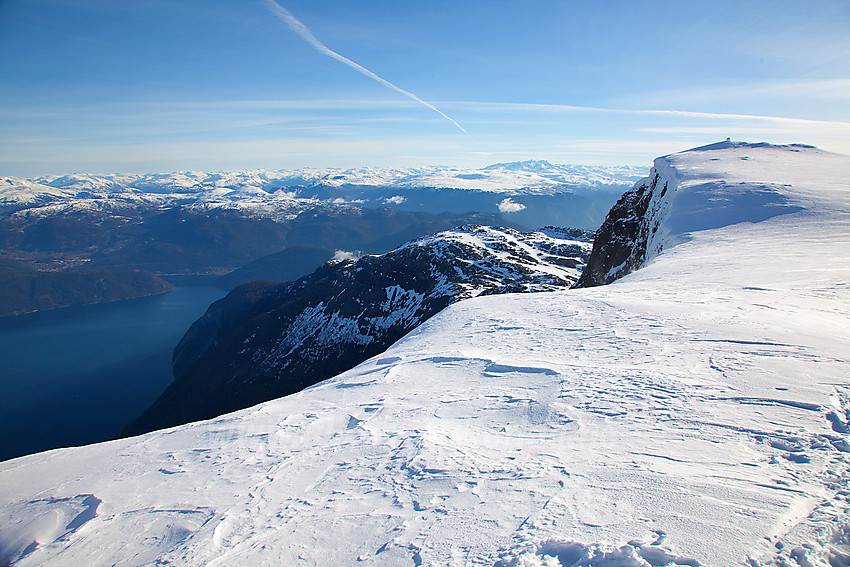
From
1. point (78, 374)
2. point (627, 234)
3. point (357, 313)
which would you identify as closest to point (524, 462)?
point (627, 234)

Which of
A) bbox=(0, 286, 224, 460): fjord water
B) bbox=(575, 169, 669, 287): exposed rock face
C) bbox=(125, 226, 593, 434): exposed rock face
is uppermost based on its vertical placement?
bbox=(575, 169, 669, 287): exposed rock face

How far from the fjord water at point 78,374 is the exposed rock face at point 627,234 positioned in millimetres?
114898

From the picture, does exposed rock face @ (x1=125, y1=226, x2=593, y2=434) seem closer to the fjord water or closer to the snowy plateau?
the fjord water

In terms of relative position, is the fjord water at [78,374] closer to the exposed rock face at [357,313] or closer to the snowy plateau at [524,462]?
the exposed rock face at [357,313]

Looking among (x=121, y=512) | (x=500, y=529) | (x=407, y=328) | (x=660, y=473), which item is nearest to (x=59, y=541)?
(x=121, y=512)

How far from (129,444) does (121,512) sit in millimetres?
3699

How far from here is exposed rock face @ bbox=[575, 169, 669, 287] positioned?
37281 mm

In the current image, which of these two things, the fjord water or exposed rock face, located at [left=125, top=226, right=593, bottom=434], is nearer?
Answer: exposed rock face, located at [left=125, top=226, right=593, bottom=434]

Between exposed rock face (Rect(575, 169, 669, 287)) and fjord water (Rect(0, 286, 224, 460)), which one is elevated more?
exposed rock face (Rect(575, 169, 669, 287))

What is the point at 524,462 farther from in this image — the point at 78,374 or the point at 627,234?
the point at 78,374

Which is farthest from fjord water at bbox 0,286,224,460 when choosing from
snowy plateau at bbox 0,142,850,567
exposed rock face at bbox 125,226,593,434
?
snowy plateau at bbox 0,142,850,567

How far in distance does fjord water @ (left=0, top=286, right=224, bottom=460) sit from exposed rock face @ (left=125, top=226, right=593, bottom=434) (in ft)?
96.9

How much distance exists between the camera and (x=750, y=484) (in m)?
5.02

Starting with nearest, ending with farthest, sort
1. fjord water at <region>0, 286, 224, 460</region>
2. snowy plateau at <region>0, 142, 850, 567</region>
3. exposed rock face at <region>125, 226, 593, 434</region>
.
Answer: snowy plateau at <region>0, 142, 850, 567</region>, exposed rock face at <region>125, 226, 593, 434</region>, fjord water at <region>0, 286, 224, 460</region>
